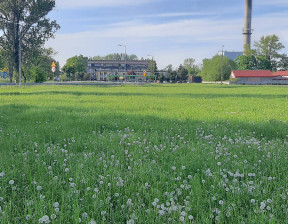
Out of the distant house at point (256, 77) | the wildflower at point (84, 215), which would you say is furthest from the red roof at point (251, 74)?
the wildflower at point (84, 215)

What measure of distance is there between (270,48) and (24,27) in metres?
96.3

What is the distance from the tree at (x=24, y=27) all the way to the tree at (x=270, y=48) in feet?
290

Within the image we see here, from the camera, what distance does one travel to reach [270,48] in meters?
112

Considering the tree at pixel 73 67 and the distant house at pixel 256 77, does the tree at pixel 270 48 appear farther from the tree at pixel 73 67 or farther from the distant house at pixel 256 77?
the tree at pixel 73 67

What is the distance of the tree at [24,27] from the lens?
4828 centimetres

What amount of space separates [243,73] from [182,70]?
28.9 metres

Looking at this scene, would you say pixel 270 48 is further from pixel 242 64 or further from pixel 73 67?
pixel 73 67

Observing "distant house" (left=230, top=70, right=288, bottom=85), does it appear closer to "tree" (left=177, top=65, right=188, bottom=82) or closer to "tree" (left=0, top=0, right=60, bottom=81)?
"tree" (left=177, top=65, right=188, bottom=82)

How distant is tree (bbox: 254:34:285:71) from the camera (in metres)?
109

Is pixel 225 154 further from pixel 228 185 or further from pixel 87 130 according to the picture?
pixel 87 130

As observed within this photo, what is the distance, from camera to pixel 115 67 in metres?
160

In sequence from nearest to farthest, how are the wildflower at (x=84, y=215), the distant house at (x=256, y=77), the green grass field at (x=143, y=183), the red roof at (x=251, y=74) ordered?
the wildflower at (x=84, y=215), the green grass field at (x=143, y=183), the distant house at (x=256, y=77), the red roof at (x=251, y=74)

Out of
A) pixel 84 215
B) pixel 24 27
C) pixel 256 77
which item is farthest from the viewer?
pixel 256 77

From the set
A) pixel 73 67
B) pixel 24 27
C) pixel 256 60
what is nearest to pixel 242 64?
pixel 256 60
